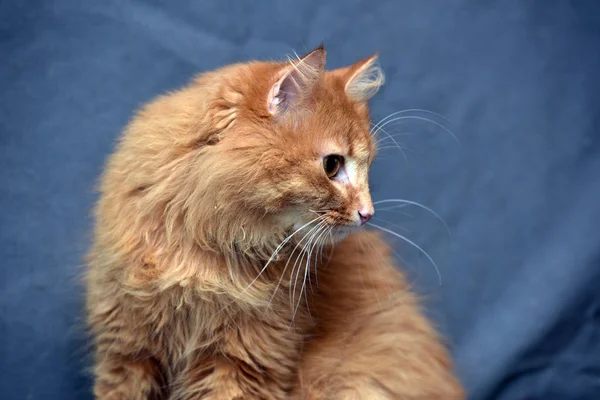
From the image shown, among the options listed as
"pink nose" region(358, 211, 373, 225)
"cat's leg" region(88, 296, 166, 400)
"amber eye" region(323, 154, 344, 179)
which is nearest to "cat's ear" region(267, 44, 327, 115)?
"amber eye" region(323, 154, 344, 179)

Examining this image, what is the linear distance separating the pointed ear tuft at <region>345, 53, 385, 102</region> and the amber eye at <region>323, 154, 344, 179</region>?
0.17 metres

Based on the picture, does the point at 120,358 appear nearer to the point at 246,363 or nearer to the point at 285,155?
the point at 246,363

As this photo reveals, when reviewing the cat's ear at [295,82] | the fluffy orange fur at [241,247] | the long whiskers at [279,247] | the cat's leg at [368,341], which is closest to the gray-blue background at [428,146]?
the cat's leg at [368,341]

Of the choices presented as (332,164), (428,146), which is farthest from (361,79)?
(428,146)

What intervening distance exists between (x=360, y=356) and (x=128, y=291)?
22.3 inches

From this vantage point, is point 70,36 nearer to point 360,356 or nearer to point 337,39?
point 337,39

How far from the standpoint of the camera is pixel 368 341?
5.73ft

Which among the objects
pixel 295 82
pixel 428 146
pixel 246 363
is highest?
pixel 428 146

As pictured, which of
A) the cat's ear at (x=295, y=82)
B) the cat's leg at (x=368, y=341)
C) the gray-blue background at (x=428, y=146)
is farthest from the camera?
the gray-blue background at (x=428, y=146)

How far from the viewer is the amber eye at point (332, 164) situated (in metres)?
1.48

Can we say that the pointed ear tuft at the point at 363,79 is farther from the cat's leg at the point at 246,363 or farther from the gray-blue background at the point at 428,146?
the cat's leg at the point at 246,363

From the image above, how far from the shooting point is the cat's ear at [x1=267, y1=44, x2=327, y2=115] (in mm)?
1395

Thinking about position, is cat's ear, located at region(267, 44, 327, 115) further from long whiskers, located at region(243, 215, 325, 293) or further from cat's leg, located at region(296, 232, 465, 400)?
cat's leg, located at region(296, 232, 465, 400)

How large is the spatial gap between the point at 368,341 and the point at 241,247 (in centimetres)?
44
